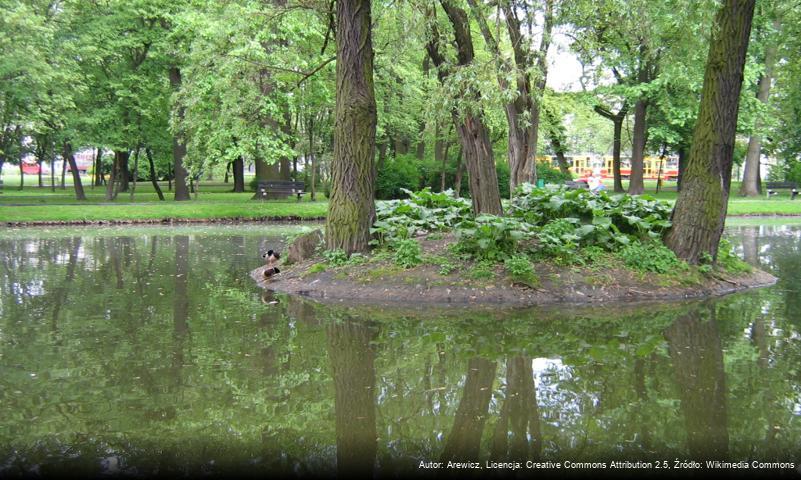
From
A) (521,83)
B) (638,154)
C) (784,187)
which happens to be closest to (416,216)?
(521,83)

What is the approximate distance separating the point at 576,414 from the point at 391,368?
6.12ft

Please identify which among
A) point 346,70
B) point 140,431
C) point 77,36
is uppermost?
point 77,36

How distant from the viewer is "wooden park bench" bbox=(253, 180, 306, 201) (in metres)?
28.9

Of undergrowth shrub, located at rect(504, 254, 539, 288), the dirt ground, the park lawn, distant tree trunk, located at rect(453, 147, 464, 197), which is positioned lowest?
the dirt ground

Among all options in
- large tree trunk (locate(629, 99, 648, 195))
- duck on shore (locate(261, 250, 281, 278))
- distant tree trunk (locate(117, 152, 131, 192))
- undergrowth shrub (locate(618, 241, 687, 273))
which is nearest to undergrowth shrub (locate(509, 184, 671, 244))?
undergrowth shrub (locate(618, 241, 687, 273))

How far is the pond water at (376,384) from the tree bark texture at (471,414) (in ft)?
0.06

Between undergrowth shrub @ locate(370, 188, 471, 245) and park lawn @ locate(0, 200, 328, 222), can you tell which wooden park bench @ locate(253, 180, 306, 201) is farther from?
undergrowth shrub @ locate(370, 188, 471, 245)

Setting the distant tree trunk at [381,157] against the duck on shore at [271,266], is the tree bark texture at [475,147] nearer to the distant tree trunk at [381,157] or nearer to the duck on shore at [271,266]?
the duck on shore at [271,266]

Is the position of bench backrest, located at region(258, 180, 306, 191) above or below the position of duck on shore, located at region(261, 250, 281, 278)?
above

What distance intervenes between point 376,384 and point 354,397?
0.38 metres

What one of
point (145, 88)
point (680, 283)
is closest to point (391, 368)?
point (680, 283)

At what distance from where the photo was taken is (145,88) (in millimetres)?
28578

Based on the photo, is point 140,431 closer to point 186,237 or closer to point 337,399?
point 337,399

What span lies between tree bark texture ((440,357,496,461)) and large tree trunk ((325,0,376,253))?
17.3 feet
